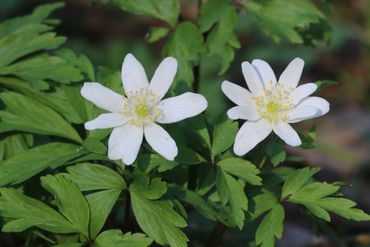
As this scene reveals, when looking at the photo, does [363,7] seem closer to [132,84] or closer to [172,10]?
[172,10]

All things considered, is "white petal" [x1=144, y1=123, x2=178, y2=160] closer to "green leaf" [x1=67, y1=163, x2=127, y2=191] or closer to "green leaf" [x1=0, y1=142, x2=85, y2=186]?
"green leaf" [x1=67, y1=163, x2=127, y2=191]

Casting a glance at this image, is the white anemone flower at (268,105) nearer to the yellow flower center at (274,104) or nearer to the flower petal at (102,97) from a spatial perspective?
the yellow flower center at (274,104)

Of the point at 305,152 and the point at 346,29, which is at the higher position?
the point at 346,29

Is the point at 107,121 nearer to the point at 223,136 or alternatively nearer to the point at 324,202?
the point at 223,136

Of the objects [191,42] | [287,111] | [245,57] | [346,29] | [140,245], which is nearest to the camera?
[140,245]

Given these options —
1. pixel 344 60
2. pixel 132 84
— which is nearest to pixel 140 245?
pixel 132 84

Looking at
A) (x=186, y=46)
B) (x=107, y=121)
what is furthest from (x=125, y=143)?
(x=186, y=46)

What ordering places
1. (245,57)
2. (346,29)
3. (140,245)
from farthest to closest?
(346,29)
(245,57)
(140,245)
